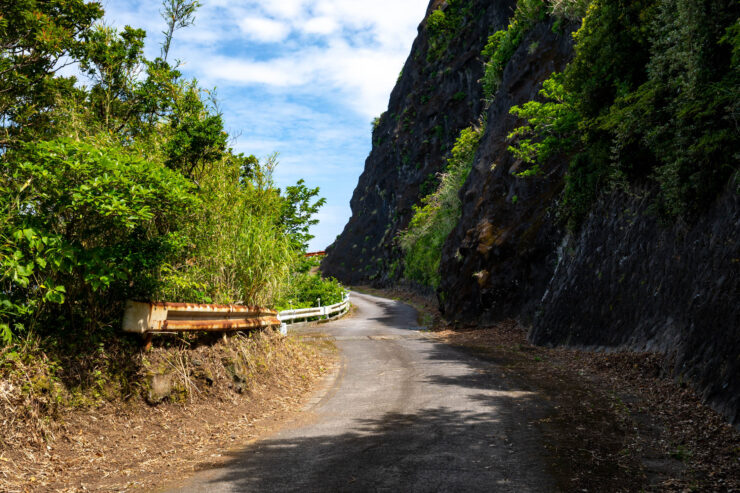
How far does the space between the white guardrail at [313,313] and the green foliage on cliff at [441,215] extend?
6478 mm

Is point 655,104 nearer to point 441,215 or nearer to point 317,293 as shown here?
point 441,215

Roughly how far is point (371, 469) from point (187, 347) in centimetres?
372

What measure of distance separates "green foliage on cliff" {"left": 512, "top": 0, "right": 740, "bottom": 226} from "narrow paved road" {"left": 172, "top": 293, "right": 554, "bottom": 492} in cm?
536

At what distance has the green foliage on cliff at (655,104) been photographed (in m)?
8.34

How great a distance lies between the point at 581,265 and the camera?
13.9 metres

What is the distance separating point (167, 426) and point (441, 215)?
1066 inches

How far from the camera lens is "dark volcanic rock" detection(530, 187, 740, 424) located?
6.72 m

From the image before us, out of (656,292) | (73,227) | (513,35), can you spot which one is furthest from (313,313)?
(513,35)

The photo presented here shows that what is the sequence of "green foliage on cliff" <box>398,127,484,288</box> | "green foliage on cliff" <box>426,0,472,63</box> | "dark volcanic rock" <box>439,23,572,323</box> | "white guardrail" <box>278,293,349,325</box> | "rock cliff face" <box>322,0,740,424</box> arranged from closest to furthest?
"rock cliff face" <box>322,0,740,424</box> → "white guardrail" <box>278,293,349,325</box> → "dark volcanic rock" <box>439,23,572,323</box> → "green foliage on cliff" <box>398,127,484,288</box> → "green foliage on cliff" <box>426,0,472,63</box>

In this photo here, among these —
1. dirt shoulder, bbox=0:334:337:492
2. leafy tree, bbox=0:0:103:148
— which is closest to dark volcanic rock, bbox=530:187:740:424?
dirt shoulder, bbox=0:334:337:492

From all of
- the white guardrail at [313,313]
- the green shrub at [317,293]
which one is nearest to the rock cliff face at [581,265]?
the white guardrail at [313,313]

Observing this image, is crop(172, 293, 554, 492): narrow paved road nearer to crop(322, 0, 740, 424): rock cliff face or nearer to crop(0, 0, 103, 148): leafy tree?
crop(322, 0, 740, 424): rock cliff face

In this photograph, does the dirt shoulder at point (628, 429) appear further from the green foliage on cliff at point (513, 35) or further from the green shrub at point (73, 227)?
the green foliage on cliff at point (513, 35)

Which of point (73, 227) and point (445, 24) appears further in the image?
point (445, 24)
